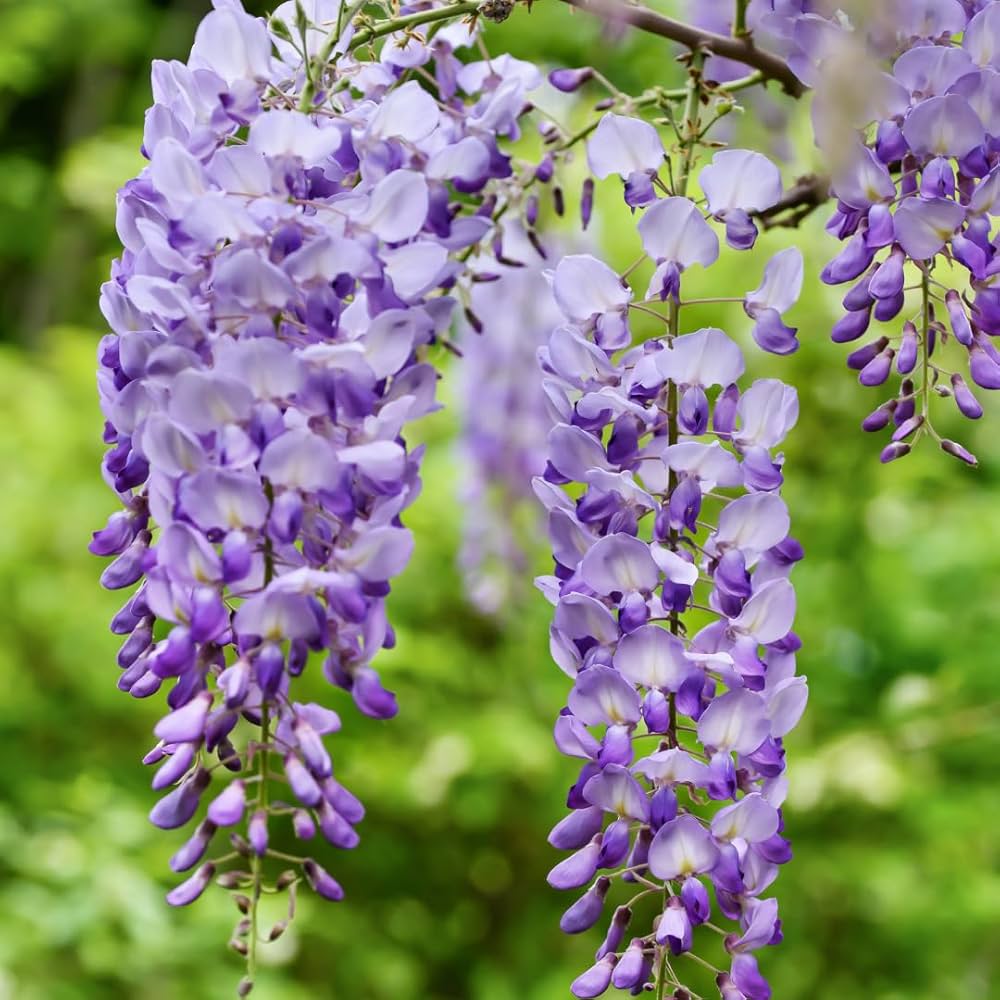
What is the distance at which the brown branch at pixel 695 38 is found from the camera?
86 cm

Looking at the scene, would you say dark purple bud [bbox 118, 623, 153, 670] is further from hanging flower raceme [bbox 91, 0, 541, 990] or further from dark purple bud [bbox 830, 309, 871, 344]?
dark purple bud [bbox 830, 309, 871, 344]

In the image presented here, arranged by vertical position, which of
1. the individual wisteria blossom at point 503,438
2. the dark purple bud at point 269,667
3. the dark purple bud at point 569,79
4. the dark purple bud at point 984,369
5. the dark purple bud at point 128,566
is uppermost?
the individual wisteria blossom at point 503,438

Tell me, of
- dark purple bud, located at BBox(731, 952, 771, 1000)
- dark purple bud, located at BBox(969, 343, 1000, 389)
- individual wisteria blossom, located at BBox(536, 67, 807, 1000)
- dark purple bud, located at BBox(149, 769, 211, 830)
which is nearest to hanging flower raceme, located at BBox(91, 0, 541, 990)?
dark purple bud, located at BBox(149, 769, 211, 830)

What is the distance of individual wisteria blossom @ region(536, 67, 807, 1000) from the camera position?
2.50 feet

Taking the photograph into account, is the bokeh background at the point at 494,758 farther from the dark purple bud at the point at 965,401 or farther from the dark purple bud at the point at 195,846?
the dark purple bud at the point at 195,846

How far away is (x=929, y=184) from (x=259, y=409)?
16.7 inches

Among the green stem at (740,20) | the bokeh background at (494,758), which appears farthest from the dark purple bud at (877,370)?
the bokeh background at (494,758)

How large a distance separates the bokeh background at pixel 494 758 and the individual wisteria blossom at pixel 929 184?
1.15 metres

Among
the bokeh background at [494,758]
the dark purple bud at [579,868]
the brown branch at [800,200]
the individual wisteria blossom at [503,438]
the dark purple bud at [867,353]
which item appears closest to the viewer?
the dark purple bud at [579,868]

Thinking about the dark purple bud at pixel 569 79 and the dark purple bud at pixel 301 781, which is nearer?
the dark purple bud at pixel 301 781

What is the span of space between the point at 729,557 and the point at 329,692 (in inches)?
67.1

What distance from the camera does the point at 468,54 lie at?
4.41ft

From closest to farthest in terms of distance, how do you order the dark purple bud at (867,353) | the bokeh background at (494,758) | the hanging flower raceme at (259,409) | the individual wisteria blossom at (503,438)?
the hanging flower raceme at (259,409), the dark purple bud at (867,353), the bokeh background at (494,758), the individual wisteria blossom at (503,438)

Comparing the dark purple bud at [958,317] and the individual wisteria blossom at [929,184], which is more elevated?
the individual wisteria blossom at [929,184]
